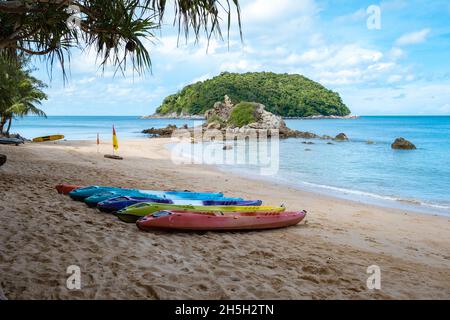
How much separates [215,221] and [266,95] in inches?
3380

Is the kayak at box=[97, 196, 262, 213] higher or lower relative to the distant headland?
lower

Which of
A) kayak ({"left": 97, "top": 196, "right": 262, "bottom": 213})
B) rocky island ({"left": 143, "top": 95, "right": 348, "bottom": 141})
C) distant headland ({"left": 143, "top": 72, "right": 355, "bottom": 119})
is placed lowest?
kayak ({"left": 97, "top": 196, "right": 262, "bottom": 213})

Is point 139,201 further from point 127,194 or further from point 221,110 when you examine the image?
point 221,110

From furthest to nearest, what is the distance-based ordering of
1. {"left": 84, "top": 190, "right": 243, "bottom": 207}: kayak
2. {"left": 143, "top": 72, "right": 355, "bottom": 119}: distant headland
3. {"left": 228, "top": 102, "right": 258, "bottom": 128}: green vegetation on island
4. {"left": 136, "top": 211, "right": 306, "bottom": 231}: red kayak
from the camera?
1. {"left": 143, "top": 72, "right": 355, "bottom": 119}: distant headland
2. {"left": 228, "top": 102, "right": 258, "bottom": 128}: green vegetation on island
3. {"left": 84, "top": 190, "right": 243, "bottom": 207}: kayak
4. {"left": 136, "top": 211, "right": 306, "bottom": 231}: red kayak

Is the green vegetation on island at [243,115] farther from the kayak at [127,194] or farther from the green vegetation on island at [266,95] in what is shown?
→ the kayak at [127,194]

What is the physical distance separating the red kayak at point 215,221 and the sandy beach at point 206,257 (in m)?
0.12

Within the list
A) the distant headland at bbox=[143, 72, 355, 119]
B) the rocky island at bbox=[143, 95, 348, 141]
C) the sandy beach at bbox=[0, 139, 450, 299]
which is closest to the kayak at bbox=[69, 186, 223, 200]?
the sandy beach at bbox=[0, 139, 450, 299]

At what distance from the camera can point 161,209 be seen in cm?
606

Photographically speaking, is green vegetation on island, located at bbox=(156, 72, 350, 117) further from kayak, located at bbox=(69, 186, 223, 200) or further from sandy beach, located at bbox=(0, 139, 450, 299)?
sandy beach, located at bbox=(0, 139, 450, 299)

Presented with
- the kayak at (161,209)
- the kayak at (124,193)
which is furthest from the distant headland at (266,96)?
the kayak at (161,209)

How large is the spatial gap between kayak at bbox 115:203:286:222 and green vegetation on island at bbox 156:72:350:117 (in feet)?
226

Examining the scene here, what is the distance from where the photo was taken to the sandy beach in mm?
3488

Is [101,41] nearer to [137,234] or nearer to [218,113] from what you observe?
[137,234]
